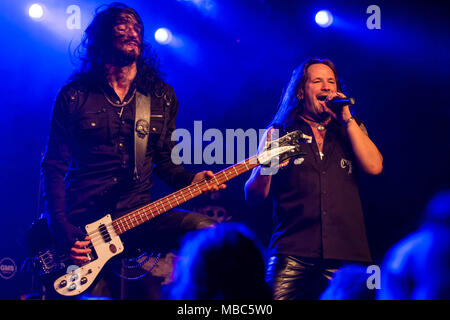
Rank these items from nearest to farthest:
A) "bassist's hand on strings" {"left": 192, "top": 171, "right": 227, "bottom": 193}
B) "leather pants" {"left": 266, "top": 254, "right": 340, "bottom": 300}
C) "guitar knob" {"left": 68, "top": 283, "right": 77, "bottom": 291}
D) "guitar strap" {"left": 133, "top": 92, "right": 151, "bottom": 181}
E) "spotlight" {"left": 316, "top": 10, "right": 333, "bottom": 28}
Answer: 1. "guitar knob" {"left": 68, "top": 283, "right": 77, "bottom": 291}
2. "leather pants" {"left": 266, "top": 254, "right": 340, "bottom": 300}
3. "bassist's hand on strings" {"left": 192, "top": 171, "right": 227, "bottom": 193}
4. "guitar strap" {"left": 133, "top": 92, "right": 151, "bottom": 181}
5. "spotlight" {"left": 316, "top": 10, "right": 333, "bottom": 28}

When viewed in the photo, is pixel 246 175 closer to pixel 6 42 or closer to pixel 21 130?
pixel 21 130

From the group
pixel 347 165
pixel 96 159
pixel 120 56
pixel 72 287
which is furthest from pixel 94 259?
pixel 347 165

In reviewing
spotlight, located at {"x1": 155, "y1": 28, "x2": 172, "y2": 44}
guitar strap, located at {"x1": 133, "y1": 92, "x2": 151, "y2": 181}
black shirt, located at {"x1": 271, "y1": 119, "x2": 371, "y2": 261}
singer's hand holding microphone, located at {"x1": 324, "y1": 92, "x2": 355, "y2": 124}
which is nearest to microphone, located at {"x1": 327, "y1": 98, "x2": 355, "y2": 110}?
singer's hand holding microphone, located at {"x1": 324, "y1": 92, "x2": 355, "y2": 124}

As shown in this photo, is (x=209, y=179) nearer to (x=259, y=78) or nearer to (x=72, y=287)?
(x=72, y=287)

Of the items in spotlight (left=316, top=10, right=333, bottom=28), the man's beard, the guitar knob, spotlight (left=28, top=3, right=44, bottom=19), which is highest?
spotlight (left=28, top=3, right=44, bottom=19)

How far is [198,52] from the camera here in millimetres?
5223

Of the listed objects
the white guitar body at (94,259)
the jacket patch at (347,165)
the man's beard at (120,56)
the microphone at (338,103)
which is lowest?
the white guitar body at (94,259)

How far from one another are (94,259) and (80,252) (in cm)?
11

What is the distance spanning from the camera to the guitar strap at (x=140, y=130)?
3.37m

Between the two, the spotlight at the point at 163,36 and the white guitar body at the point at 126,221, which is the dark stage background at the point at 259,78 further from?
the white guitar body at the point at 126,221

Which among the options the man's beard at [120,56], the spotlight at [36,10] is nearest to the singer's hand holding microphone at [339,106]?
the man's beard at [120,56]

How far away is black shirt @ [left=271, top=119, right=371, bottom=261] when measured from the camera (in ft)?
10.6

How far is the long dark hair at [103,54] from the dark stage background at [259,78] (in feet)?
4.28

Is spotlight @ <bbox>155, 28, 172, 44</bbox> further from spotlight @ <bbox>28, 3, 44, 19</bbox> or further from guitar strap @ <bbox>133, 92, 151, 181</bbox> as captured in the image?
guitar strap @ <bbox>133, 92, 151, 181</bbox>
